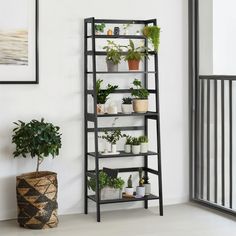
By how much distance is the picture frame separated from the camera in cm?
491

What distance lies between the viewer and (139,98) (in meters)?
5.16

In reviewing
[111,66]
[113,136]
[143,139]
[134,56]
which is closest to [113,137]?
[113,136]

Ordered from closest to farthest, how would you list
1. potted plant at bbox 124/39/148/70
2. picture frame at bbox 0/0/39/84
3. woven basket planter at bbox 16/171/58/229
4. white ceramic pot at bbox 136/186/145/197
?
woven basket planter at bbox 16/171/58/229, picture frame at bbox 0/0/39/84, potted plant at bbox 124/39/148/70, white ceramic pot at bbox 136/186/145/197

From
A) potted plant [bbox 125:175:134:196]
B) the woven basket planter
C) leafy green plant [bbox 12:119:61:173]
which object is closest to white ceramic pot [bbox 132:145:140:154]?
potted plant [bbox 125:175:134:196]

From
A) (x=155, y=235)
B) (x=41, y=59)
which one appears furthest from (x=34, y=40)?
(x=155, y=235)

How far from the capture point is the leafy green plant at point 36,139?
4723 millimetres

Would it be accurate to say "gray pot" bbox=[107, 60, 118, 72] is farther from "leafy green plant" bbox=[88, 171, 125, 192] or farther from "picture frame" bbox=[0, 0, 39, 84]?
"leafy green plant" bbox=[88, 171, 125, 192]

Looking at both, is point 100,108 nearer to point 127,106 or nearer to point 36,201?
point 127,106

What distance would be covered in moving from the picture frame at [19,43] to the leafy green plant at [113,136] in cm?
79

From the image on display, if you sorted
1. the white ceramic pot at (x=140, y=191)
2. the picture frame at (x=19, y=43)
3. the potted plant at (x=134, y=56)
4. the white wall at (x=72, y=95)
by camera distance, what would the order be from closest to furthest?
1. the picture frame at (x=19, y=43)
2. the white wall at (x=72, y=95)
3. the potted plant at (x=134, y=56)
4. the white ceramic pot at (x=140, y=191)

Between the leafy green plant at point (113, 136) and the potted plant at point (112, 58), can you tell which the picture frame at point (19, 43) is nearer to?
the potted plant at point (112, 58)

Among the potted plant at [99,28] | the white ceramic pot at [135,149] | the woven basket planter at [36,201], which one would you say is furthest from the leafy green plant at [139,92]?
the woven basket planter at [36,201]

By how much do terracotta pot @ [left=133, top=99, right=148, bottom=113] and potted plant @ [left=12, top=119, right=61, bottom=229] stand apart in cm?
79

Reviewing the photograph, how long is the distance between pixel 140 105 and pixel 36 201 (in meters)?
1.26
